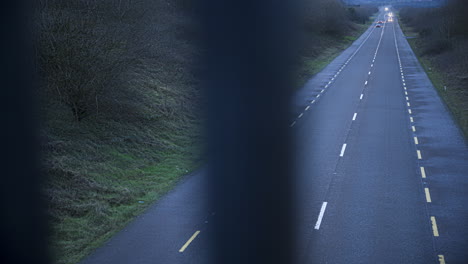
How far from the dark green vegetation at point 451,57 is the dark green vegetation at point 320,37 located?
23.7ft

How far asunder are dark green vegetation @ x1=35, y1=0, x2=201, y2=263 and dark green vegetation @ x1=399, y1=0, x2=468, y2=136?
10065 mm

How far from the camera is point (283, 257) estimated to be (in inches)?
265

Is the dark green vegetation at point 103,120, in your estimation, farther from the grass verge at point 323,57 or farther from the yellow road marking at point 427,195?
the grass verge at point 323,57

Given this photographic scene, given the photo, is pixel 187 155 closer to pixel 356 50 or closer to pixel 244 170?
pixel 244 170

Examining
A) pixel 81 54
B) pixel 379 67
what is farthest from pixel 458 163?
pixel 379 67

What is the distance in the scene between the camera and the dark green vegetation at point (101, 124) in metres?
8.38

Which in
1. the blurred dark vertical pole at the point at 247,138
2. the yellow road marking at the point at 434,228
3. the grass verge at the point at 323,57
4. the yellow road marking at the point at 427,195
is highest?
the blurred dark vertical pole at the point at 247,138

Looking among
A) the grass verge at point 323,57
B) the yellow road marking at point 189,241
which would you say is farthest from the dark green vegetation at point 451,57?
the yellow road marking at point 189,241

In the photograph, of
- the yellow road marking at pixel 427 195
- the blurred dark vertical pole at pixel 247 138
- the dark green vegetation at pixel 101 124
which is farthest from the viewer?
the yellow road marking at pixel 427 195

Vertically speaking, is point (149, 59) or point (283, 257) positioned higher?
point (149, 59)

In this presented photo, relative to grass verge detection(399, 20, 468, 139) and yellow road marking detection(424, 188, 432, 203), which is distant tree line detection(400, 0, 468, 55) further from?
yellow road marking detection(424, 188, 432, 203)

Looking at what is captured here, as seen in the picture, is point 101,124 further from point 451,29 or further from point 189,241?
point 451,29

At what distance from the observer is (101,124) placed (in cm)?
1293

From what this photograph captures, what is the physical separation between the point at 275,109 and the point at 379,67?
2200 cm
